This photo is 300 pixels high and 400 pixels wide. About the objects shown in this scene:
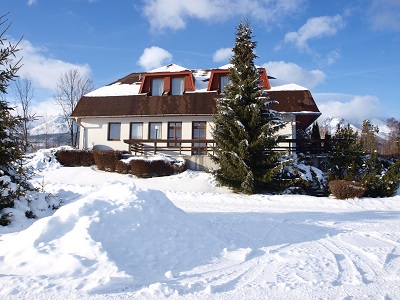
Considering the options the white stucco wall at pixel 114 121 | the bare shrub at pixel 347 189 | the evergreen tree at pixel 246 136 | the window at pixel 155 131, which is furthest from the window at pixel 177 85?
the bare shrub at pixel 347 189

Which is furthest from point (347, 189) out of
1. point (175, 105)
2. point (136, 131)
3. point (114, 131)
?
point (114, 131)

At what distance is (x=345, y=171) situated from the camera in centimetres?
1552

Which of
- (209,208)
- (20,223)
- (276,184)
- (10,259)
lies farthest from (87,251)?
(276,184)

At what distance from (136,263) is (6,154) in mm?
5012

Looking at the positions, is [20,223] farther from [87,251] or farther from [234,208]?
[234,208]

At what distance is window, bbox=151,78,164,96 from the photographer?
955 inches

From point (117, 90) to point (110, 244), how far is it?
22.3 meters

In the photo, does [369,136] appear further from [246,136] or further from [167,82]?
[246,136]

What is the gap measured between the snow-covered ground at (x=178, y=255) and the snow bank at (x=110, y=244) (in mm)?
17

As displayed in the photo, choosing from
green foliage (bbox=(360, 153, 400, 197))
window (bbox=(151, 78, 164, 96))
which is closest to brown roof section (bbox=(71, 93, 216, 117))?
window (bbox=(151, 78, 164, 96))

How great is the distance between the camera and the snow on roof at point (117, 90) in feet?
81.1

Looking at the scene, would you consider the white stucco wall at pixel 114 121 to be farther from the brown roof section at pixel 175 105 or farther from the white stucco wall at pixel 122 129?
the brown roof section at pixel 175 105

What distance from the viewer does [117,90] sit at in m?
25.5

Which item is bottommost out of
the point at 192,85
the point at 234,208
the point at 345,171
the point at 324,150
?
the point at 234,208
